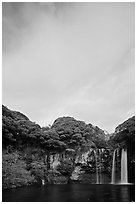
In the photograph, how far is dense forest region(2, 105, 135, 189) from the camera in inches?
198

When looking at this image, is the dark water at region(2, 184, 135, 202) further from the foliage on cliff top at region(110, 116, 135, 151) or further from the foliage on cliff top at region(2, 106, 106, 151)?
the foliage on cliff top at region(110, 116, 135, 151)

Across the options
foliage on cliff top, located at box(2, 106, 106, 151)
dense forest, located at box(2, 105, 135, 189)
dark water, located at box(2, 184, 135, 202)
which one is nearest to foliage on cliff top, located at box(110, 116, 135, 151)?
dense forest, located at box(2, 105, 135, 189)

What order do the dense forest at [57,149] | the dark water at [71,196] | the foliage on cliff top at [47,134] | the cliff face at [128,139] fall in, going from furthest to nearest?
the cliff face at [128,139]
the foliage on cliff top at [47,134]
the dense forest at [57,149]
the dark water at [71,196]

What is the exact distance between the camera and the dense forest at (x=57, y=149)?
5.02 metres

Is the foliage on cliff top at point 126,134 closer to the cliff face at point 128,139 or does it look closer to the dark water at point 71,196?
the cliff face at point 128,139

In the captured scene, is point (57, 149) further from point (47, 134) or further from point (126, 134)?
point (126, 134)

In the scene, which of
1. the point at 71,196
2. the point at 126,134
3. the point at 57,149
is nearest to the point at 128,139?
the point at 126,134

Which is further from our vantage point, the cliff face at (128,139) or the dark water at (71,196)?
the cliff face at (128,139)

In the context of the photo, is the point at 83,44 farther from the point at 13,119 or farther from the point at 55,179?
the point at 55,179

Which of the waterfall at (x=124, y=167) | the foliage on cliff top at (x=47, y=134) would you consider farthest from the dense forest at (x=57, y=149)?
the waterfall at (x=124, y=167)

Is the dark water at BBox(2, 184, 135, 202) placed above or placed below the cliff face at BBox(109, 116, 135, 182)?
below

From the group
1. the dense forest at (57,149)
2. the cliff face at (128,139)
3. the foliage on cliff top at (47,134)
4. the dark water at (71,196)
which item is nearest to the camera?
the dark water at (71,196)

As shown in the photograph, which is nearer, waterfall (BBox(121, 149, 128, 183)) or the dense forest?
the dense forest

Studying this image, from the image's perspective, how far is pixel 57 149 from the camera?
19.9 ft
